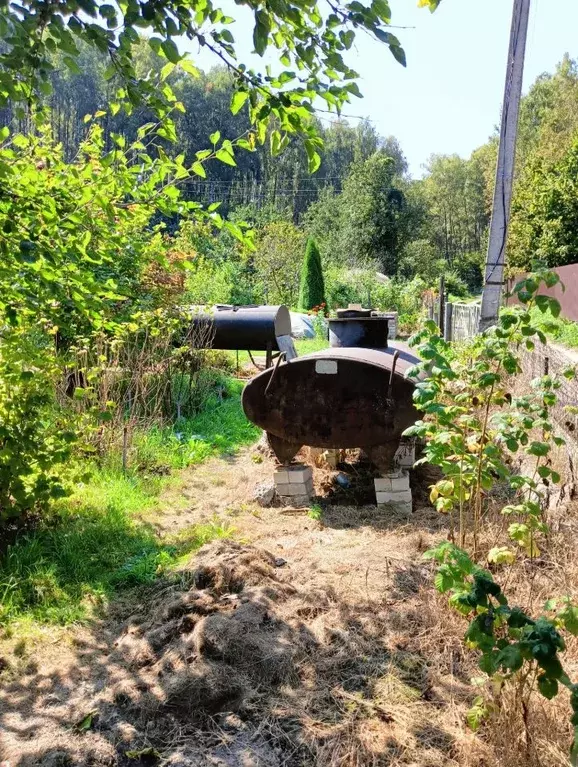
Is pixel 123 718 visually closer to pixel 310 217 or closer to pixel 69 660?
pixel 69 660

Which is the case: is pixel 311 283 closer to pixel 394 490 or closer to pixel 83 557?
pixel 394 490

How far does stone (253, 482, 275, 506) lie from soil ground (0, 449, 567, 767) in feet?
3.95

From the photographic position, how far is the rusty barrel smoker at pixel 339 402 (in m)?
5.04

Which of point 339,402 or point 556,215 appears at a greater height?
point 556,215

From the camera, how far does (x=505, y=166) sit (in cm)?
700

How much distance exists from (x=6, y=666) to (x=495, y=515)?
3022mm

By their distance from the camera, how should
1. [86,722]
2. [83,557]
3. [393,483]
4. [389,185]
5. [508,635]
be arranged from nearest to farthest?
[508,635] → [86,722] → [83,557] → [393,483] → [389,185]

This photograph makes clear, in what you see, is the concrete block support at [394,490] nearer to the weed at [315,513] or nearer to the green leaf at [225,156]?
the weed at [315,513]

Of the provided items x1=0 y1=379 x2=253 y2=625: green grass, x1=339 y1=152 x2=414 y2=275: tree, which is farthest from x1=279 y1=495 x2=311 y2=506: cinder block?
x1=339 y1=152 x2=414 y2=275: tree

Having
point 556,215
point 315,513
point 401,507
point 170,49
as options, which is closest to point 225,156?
point 170,49

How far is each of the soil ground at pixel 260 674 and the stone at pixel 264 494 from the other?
120 cm

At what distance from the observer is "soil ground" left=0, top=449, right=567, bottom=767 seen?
2373mm

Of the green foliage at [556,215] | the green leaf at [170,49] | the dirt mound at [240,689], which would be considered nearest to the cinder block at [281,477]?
the dirt mound at [240,689]

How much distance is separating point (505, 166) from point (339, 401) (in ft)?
12.5
